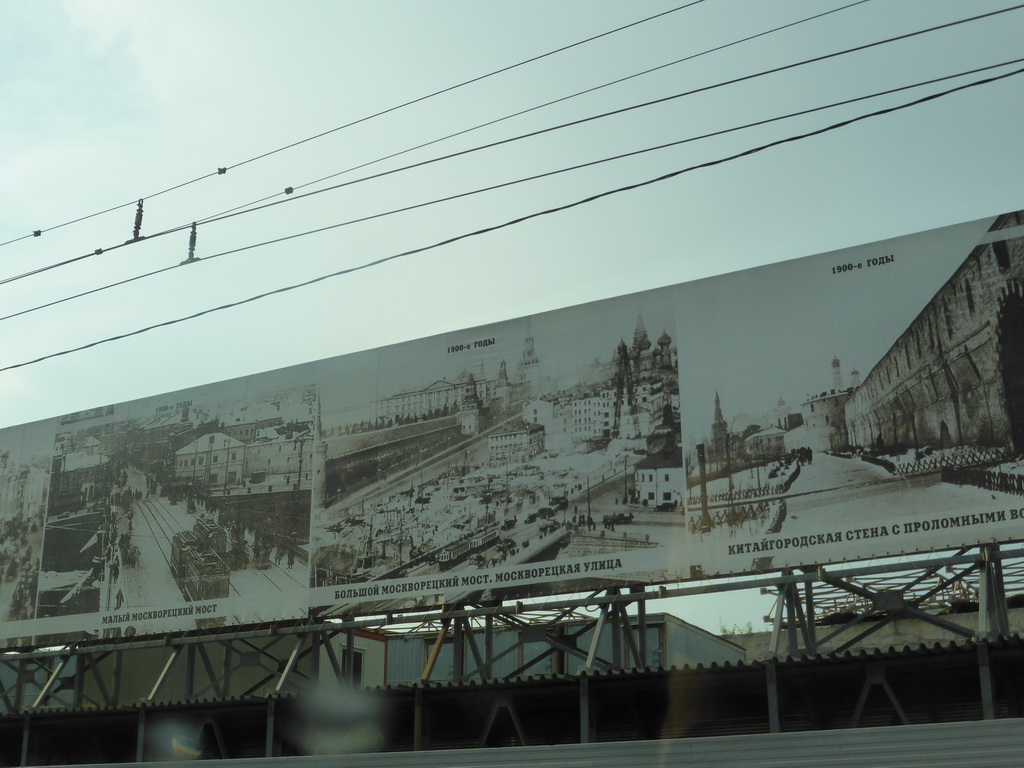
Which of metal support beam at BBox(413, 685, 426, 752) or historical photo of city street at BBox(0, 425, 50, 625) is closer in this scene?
metal support beam at BBox(413, 685, 426, 752)

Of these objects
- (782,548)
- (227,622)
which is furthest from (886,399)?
(227,622)

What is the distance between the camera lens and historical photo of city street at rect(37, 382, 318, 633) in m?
20.0

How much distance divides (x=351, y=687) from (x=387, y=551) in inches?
92.9

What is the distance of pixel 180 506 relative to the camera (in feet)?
69.9

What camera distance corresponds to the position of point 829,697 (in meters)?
13.9

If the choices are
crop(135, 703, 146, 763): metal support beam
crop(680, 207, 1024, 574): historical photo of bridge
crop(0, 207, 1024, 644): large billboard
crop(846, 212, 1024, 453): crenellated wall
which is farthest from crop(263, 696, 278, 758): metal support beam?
crop(846, 212, 1024, 453): crenellated wall

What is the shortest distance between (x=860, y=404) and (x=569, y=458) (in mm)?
4252

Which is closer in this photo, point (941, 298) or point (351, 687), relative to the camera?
point (941, 298)

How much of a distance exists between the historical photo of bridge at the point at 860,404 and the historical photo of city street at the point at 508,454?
2.19 feet

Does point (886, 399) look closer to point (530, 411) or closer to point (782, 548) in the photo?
point (782, 548)

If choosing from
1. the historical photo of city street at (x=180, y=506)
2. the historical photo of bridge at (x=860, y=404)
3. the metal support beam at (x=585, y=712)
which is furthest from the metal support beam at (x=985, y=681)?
the historical photo of city street at (x=180, y=506)

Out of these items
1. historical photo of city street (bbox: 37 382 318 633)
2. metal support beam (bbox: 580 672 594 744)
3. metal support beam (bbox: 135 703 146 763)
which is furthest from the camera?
historical photo of city street (bbox: 37 382 318 633)

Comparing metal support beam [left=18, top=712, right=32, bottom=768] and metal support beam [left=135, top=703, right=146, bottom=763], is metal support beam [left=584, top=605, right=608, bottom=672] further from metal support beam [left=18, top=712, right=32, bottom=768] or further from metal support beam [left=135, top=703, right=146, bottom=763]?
metal support beam [left=18, top=712, right=32, bottom=768]

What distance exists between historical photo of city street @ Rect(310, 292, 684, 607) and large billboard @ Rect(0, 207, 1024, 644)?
0.04 meters
